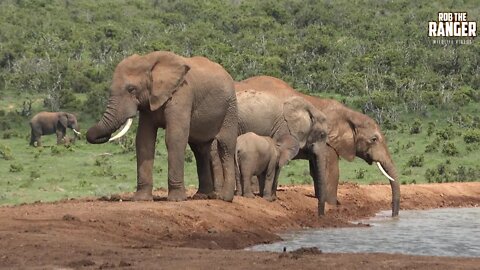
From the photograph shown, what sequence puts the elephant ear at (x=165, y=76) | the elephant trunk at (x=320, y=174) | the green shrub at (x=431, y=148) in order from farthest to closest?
the green shrub at (x=431, y=148) < the elephant trunk at (x=320, y=174) < the elephant ear at (x=165, y=76)

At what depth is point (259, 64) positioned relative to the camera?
47.2 meters

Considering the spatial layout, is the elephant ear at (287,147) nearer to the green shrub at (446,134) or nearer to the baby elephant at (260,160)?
the baby elephant at (260,160)

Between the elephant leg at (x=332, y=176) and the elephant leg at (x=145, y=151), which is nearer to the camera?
the elephant leg at (x=145, y=151)

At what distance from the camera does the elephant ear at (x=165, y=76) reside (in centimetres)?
1482

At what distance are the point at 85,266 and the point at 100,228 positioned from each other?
10.1 feet

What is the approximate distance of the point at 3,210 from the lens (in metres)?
13.5

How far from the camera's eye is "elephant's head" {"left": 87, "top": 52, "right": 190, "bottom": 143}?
1455cm

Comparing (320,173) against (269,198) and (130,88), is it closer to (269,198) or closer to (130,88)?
(269,198)

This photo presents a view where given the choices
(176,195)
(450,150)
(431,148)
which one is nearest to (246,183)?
(176,195)

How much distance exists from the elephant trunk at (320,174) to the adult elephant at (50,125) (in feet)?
54.1

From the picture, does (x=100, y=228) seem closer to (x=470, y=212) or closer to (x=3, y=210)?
(x=3, y=210)

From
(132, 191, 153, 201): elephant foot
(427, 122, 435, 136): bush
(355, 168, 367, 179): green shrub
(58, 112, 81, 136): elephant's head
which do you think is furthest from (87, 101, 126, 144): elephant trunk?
(427, 122, 435, 136): bush

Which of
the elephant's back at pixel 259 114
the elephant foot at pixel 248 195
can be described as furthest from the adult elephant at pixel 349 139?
the elephant foot at pixel 248 195
